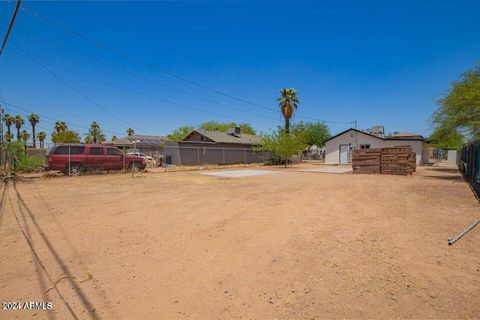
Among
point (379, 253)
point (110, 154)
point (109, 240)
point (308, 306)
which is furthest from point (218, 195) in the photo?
point (110, 154)

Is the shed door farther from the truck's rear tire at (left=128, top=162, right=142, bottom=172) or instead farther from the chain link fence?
the truck's rear tire at (left=128, top=162, right=142, bottom=172)

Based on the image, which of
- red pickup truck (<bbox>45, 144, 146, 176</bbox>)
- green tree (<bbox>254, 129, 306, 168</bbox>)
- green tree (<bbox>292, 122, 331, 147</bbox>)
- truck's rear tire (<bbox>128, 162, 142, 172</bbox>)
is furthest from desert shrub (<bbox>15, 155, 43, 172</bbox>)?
green tree (<bbox>292, 122, 331, 147</bbox>)

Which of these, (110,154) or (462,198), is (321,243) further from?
(110,154)

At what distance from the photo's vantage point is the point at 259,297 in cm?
302

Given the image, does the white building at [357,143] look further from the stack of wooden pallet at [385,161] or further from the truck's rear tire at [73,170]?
the truck's rear tire at [73,170]

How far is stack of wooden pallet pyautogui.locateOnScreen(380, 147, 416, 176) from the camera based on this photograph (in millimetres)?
18125

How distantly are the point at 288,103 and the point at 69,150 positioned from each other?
31.3 meters

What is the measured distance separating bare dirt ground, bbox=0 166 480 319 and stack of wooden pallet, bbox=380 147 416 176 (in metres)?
11.7

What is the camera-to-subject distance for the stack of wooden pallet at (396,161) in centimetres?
1812

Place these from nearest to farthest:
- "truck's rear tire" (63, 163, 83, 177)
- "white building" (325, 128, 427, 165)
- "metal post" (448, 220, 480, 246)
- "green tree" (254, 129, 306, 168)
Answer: "metal post" (448, 220, 480, 246) → "truck's rear tire" (63, 163, 83, 177) → "green tree" (254, 129, 306, 168) → "white building" (325, 128, 427, 165)

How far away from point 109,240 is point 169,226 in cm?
127

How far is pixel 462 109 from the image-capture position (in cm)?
1566

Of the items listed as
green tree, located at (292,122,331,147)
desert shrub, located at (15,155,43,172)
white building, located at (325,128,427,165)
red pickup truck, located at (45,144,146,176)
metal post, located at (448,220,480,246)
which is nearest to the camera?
metal post, located at (448,220,480,246)

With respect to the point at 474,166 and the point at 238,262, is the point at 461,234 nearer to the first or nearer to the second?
the point at 238,262
